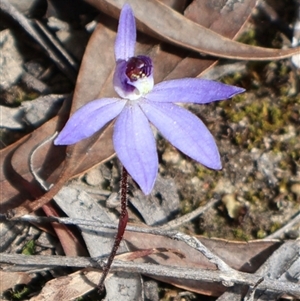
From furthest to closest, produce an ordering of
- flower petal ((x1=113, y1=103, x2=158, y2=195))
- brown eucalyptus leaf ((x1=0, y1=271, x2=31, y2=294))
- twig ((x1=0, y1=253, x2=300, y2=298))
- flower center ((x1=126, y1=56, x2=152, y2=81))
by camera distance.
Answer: brown eucalyptus leaf ((x1=0, y1=271, x2=31, y2=294))
twig ((x1=0, y1=253, x2=300, y2=298))
flower center ((x1=126, y1=56, x2=152, y2=81))
flower petal ((x1=113, y1=103, x2=158, y2=195))

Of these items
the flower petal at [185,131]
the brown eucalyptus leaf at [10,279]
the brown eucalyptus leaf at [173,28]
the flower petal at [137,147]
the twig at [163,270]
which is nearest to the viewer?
the flower petal at [137,147]

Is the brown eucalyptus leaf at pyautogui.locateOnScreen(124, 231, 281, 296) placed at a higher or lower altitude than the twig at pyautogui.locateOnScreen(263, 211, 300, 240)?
higher

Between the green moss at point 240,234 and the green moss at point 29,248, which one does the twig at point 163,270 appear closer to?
the green moss at point 29,248

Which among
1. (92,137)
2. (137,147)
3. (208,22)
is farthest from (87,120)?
(208,22)

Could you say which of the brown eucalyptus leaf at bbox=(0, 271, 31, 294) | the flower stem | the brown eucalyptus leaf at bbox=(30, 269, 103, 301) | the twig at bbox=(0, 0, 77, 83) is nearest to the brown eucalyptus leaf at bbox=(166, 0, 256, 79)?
the twig at bbox=(0, 0, 77, 83)

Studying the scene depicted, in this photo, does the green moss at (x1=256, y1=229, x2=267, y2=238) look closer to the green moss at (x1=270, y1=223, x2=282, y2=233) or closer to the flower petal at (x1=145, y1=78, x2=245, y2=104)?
the green moss at (x1=270, y1=223, x2=282, y2=233)

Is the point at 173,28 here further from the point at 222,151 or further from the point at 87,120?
the point at 87,120

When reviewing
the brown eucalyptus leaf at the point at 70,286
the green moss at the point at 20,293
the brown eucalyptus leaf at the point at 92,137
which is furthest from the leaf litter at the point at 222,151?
the green moss at the point at 20,293
